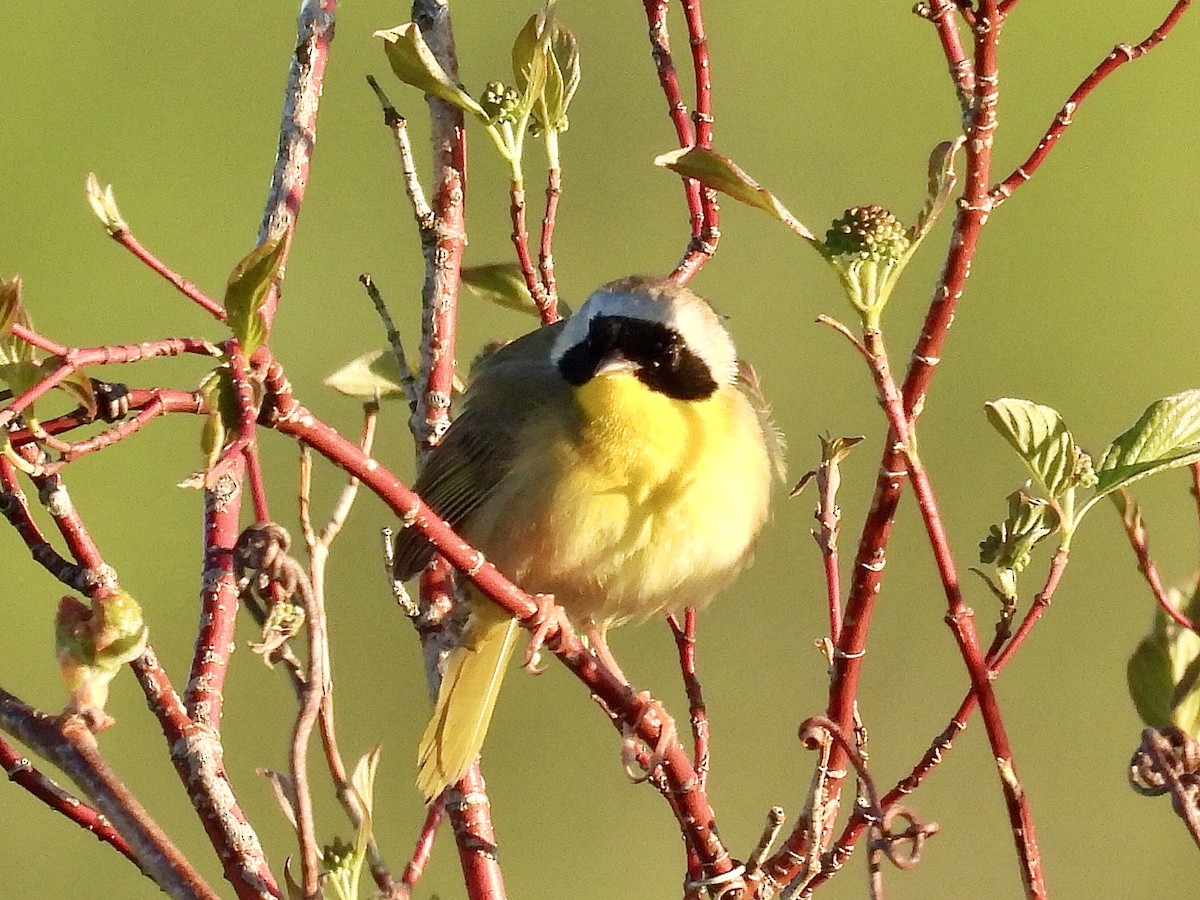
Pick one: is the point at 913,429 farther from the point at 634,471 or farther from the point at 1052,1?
the point at 1052,1

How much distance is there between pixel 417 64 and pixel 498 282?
0.37 m

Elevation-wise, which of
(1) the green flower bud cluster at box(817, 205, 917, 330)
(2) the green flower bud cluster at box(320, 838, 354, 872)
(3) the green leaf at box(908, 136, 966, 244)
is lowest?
(2) the green flower bud cluster at box(320, 838, 354, 872)

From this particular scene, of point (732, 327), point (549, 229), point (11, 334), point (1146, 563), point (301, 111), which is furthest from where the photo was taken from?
point (732, 327)

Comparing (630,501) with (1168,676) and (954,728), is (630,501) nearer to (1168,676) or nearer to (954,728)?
(954,728)

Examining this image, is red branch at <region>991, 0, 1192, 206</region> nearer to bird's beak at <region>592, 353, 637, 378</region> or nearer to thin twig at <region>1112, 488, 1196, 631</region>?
thin twig at <region>1112, 488, 1196, 631</region>

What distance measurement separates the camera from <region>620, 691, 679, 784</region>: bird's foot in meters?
1.25

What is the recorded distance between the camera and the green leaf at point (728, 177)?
999mm

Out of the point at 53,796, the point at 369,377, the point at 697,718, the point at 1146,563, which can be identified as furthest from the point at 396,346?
the point at 1146,563

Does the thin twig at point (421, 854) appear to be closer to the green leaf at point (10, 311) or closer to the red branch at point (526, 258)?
the green leaf at point (10, 311)

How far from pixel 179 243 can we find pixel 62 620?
4.39 m

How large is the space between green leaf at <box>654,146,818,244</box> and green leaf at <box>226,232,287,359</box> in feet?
0.84

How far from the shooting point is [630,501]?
6.01 ft

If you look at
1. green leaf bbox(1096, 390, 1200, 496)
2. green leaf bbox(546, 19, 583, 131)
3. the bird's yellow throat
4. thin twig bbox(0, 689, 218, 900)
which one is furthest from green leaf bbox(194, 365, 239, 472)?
the bird's yellow throat

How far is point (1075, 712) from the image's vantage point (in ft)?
13.5
